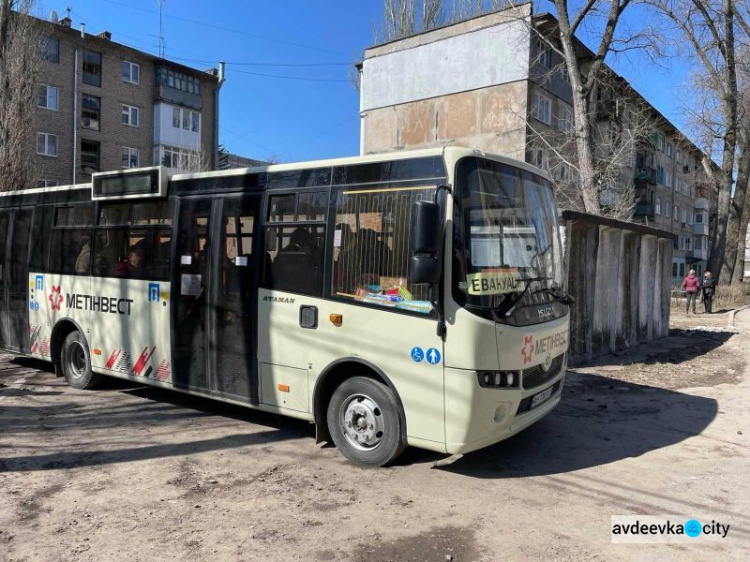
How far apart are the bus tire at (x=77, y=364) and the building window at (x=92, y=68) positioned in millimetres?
32447

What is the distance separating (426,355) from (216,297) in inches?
102

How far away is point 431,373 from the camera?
4.68 metres

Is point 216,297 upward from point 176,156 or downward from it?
downward

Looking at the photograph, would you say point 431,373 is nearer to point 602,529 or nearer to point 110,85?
point 602,529

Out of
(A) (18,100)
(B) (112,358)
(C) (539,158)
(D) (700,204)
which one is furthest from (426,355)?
(D) (700,204)

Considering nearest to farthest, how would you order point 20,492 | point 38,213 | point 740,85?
1. point 20,492
2. point 38,213
3. point 740,85

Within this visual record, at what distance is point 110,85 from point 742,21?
111ft

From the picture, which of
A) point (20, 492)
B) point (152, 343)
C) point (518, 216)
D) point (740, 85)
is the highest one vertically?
point (740, 85)

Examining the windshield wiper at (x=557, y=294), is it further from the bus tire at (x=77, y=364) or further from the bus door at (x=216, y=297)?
the bus tire at (x=77, y=364)

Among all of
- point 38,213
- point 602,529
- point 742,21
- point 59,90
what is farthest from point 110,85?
point 602,529

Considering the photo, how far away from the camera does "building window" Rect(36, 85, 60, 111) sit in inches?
1296

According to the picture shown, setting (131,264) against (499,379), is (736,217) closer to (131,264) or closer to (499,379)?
(499,379)

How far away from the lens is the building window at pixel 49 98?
3291 centimetres

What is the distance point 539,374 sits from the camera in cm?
517
